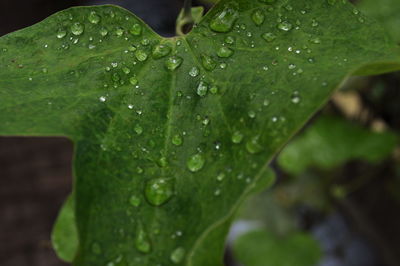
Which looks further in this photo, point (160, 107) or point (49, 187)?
point (49, 187)

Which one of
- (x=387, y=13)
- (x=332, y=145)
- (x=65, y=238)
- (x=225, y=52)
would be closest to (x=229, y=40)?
(x=225, y=52)

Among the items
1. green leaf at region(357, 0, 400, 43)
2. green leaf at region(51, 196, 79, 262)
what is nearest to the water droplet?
green leaf at region(51, 196, 79, 262)

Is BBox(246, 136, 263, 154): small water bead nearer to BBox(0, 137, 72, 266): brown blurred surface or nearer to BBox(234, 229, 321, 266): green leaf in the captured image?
BBox(234, 229, 321, 266): green leaf

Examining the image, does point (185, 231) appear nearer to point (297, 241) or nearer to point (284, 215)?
point (297, 241)

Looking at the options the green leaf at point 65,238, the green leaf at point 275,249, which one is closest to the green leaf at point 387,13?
the green leaf at point 275,249

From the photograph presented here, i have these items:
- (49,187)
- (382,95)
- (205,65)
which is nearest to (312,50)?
(205,65)
